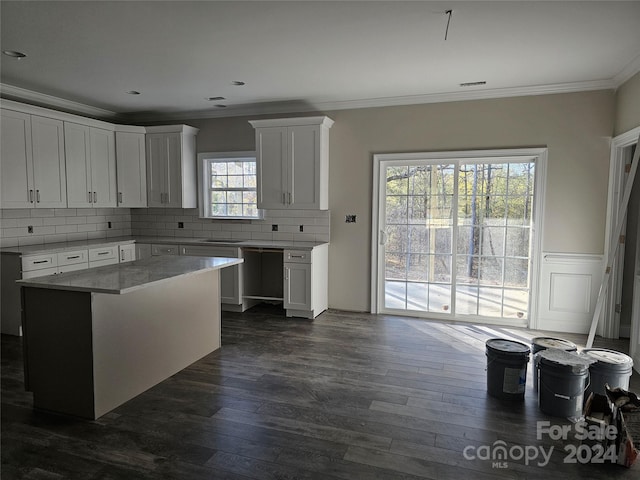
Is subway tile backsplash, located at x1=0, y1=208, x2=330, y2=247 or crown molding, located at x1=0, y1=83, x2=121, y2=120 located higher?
crown molding, located at x1=0, y1=83, x2=121, y2=120

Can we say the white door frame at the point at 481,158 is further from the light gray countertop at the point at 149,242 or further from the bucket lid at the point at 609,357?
the bucket lid at the point at 609,357

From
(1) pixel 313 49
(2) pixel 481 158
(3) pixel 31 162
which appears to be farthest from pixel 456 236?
(3) pixel 31 162

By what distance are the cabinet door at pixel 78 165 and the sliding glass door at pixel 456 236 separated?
380 centimetres

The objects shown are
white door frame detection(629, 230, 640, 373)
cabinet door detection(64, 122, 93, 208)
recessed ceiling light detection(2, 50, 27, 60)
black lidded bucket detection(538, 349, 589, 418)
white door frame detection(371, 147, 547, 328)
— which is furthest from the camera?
cabinet door detection(64, 122, 93, 208)

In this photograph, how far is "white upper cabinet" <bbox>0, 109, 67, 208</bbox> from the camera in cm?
448

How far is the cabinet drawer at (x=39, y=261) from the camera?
14.4 ft

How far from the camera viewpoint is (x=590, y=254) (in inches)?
183

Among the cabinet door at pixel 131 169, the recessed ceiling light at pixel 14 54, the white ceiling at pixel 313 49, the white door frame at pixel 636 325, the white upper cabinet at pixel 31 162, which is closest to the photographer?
the white ceiling at pixel 313 49

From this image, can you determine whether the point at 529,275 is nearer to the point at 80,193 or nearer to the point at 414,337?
the point at 414,337

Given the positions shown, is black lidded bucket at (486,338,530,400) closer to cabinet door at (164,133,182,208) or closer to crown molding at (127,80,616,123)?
crown molding at (127,80,616,123)

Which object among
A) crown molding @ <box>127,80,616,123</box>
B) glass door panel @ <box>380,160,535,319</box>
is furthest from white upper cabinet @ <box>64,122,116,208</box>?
glass door panel @ <box>380,160,535,319</box>

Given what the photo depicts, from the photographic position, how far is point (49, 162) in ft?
16.2

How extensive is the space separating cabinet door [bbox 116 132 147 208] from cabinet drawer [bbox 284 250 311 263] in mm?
2478

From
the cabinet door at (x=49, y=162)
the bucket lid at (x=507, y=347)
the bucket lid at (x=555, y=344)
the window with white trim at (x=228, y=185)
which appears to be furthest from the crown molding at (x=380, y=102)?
the bucket lid at (x=507, y=347)
